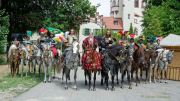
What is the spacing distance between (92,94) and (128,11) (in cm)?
11087

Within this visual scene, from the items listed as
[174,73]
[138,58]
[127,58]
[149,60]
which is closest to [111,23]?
[174,73]

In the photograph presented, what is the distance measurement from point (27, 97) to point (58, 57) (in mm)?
6716

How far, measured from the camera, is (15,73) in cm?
2323

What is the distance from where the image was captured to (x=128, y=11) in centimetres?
12719

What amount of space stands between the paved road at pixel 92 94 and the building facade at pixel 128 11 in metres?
106

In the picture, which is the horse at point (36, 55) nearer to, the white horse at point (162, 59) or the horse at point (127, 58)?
the horse at point (127, 58)

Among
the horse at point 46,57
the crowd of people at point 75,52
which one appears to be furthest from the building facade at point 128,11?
the horse at point 46,57

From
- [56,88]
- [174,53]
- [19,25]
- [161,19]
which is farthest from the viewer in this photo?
[161,19]

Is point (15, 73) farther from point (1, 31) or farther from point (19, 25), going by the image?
point (19, 25)

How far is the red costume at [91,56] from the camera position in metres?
18.8

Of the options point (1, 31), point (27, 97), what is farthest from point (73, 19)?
point (27, 97)

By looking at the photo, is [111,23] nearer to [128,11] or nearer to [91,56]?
[128,11]

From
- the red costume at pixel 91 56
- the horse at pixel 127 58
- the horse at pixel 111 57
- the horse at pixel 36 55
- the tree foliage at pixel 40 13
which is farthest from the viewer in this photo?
the tree foliage at pixel 40 13

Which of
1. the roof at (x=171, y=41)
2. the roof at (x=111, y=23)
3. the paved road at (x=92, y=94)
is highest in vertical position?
the roof at (x=111, y=23)
